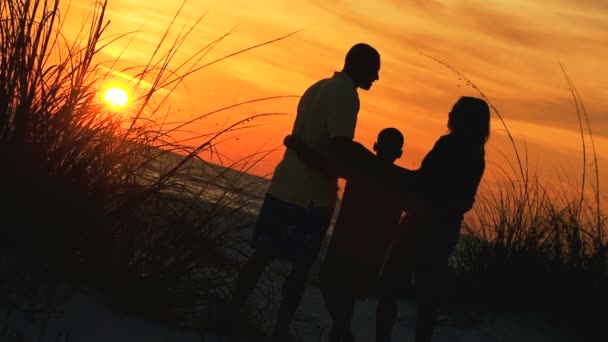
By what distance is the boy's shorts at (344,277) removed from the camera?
14.7 feet

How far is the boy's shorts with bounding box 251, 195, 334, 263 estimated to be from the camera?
13.8 feet

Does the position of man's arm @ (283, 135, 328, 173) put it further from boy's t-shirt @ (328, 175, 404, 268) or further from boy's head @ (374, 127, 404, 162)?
boy's head @ (374, 127, 404, 162)

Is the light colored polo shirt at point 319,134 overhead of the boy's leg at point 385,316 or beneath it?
overhead

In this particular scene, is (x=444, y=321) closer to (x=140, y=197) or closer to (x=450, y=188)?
(x=450, y=188)

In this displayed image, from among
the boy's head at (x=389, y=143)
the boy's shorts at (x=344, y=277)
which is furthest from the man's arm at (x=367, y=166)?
the boy's shorts at (x=344, y=277)

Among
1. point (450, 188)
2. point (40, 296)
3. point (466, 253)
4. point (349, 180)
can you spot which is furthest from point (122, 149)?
point (466, 253)

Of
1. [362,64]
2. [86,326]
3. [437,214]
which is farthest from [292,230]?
[86,326]

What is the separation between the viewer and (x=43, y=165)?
352cm

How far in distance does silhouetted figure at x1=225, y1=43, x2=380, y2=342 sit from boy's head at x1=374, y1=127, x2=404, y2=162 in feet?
1.70

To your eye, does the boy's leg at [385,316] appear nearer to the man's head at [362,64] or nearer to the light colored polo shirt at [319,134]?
the light colored polo shirt at [319,134]

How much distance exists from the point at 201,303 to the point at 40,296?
909mm

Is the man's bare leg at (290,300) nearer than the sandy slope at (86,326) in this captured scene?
No

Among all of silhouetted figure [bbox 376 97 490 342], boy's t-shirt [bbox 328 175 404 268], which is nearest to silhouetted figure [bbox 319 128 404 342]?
boy's t-shirt [bbox 328 175 404 268]

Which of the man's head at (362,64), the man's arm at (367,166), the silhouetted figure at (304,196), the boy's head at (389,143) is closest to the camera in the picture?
the man's arm at (367,166)
